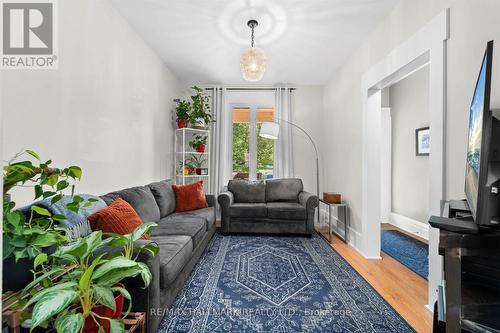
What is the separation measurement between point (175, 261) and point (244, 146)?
3598 millimetres

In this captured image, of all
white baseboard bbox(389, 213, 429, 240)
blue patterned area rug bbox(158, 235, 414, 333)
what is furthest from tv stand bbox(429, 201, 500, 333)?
white baseboard bbox(389, 213, 429, 240)

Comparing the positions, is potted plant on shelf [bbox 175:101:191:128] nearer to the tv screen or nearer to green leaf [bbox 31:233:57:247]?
green leaf [bbox 31:233:57:247]

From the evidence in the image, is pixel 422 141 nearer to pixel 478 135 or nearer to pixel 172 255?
pixel 478 135

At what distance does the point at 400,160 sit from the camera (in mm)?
4746

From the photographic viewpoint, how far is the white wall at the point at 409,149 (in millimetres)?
4127

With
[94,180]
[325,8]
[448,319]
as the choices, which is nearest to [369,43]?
[325,8]

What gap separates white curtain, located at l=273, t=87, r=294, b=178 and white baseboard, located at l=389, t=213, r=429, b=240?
6.65ft

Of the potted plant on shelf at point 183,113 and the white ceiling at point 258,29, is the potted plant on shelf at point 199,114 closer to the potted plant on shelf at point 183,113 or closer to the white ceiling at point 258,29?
the potted plant on shelf at point 183,113

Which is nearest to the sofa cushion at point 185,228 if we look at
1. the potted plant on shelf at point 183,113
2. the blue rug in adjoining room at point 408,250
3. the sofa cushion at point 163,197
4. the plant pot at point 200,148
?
the sofa cushion at point 163,197

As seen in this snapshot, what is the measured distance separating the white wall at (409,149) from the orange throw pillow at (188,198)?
3.41 m

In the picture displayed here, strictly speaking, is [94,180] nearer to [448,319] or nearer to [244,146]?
[448,319]

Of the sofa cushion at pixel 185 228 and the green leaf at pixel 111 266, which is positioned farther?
the sofa cushion at pixel 185 228

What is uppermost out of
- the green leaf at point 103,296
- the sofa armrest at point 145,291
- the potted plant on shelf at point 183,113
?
the potted plant on shelf at point 183,113

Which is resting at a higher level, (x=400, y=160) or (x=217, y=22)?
(x=217, y=22)
